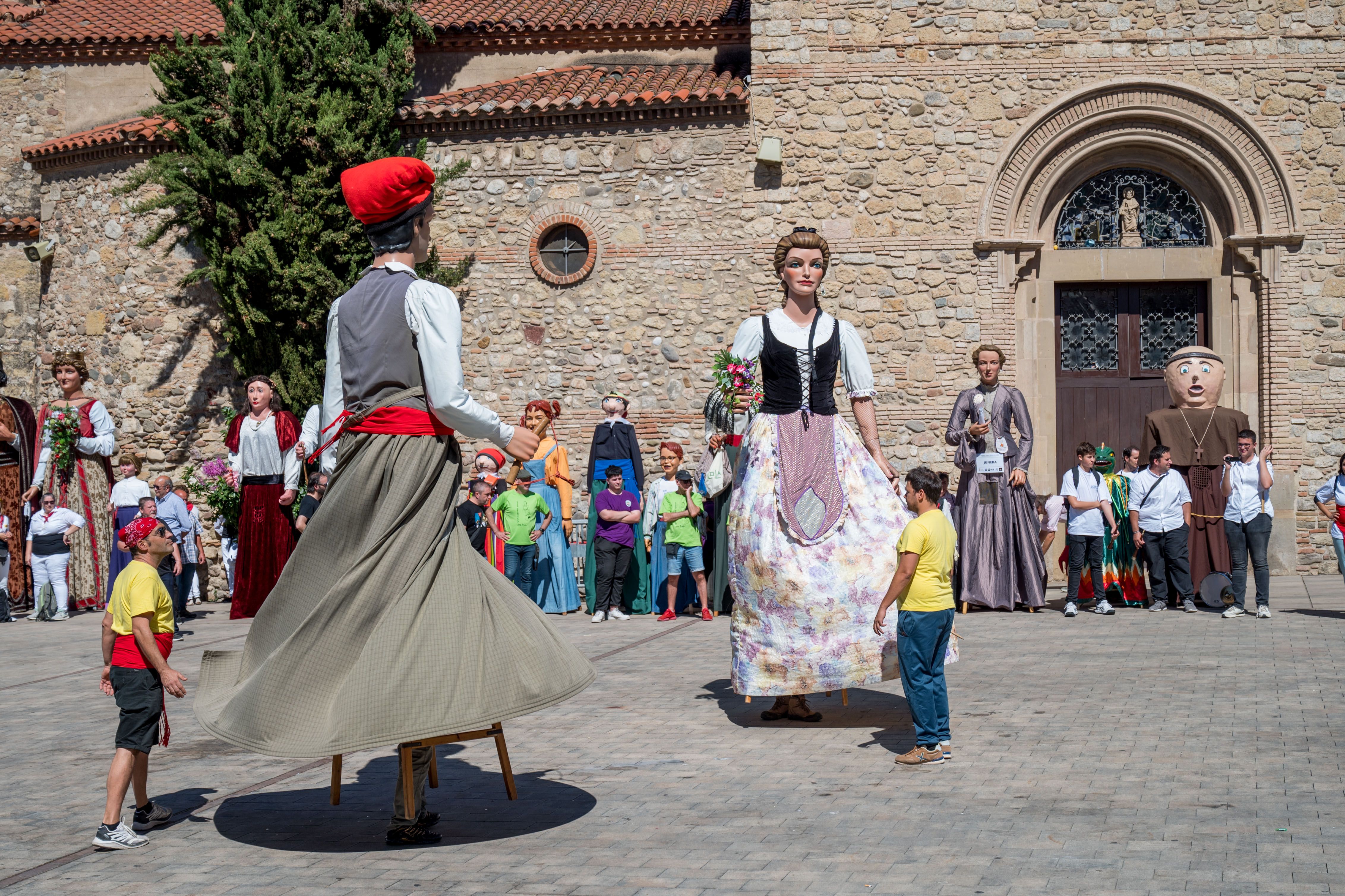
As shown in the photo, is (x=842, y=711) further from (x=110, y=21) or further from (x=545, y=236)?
(x=110, y=21)

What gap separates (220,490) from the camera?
1438 centimetres

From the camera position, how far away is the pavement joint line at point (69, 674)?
9.00 meters

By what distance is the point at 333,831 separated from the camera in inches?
195

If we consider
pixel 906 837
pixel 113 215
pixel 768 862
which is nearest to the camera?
pixel 768 862

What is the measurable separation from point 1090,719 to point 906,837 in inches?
96.1

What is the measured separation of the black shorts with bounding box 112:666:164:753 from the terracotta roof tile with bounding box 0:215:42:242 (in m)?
16.1

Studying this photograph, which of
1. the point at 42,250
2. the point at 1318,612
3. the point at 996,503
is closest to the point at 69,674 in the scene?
the point at 996,503

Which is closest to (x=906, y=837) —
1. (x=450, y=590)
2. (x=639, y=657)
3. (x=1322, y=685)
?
(x=450, y=590)

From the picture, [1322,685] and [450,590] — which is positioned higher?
[450,590]

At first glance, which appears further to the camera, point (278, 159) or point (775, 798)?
point (278, 159)

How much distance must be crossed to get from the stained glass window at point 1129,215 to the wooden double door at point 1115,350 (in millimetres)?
515

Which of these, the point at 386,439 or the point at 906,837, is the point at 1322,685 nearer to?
the point at 906,837

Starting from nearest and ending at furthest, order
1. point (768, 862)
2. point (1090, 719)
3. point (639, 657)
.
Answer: point (768, 862) → point (1090, 719) → point (639, 657)

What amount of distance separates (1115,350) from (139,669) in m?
13.9
